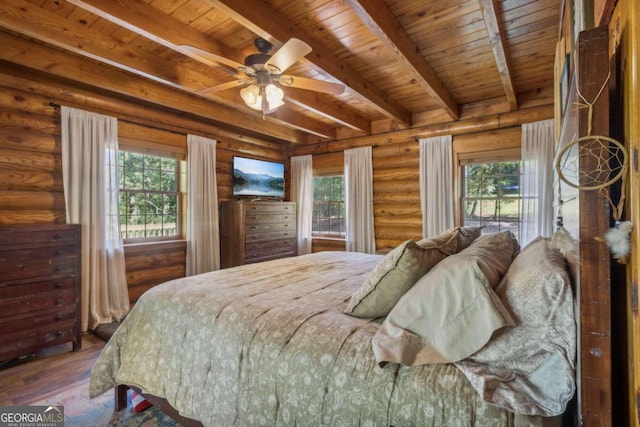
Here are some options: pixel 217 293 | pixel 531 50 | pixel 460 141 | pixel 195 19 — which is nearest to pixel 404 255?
pixel 217 293

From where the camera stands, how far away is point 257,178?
5.14 meters

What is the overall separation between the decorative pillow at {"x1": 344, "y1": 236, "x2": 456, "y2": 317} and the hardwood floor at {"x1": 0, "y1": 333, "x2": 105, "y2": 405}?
91.5 inches

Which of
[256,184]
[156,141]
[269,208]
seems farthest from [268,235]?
[156,141]

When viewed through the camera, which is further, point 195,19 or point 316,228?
point 316,228

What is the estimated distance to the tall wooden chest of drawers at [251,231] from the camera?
445cm

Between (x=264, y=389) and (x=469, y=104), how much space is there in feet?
13.9

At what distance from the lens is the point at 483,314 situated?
1.01m

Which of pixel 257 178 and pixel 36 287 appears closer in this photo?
pixel 36 287

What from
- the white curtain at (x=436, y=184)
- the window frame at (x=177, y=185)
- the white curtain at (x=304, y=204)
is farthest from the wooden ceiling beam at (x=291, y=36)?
the window frame at (x=177, y=185)

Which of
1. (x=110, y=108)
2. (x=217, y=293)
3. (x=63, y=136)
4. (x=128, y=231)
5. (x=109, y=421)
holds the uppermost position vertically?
(x=110, y=108)

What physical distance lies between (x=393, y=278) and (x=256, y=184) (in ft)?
13.5

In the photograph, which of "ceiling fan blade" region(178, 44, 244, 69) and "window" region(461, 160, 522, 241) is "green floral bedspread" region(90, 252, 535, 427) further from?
"window" region(461, 160, 522, 241)

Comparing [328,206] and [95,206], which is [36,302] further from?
[328,206]

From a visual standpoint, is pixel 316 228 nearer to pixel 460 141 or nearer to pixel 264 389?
pixel 460 141
